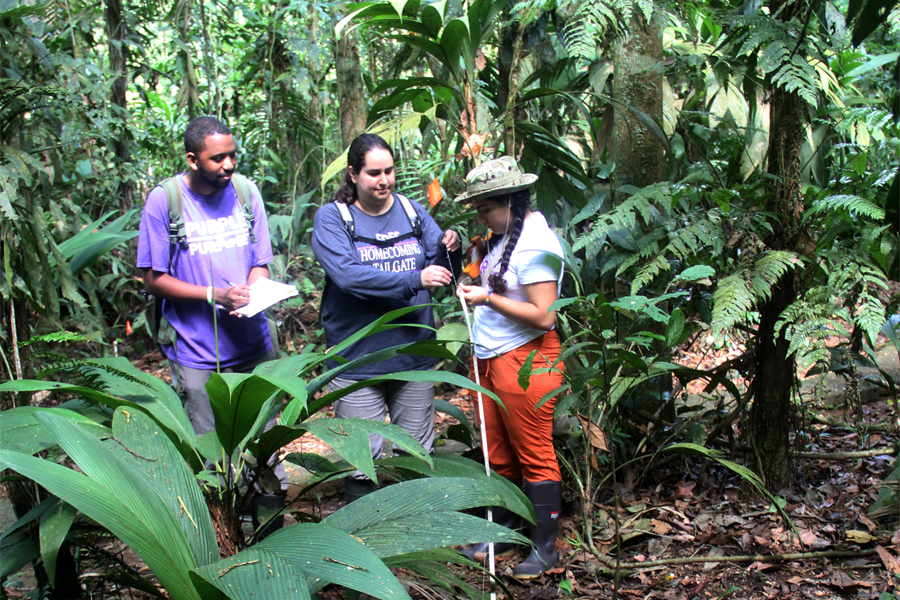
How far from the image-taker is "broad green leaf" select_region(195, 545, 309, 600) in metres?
1.21

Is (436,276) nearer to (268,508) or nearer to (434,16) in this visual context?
(434,16)

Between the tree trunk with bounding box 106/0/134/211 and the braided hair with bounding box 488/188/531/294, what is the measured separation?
323 cm

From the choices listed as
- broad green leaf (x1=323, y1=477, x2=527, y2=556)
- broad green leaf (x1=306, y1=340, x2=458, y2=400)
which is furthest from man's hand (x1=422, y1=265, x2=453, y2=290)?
broad green leaf (x1=323, y1=477, x2=527, y2=556)

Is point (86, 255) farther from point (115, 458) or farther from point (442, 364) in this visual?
point (442, 364)

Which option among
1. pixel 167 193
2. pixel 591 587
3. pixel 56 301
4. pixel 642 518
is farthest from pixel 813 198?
pixel 56 301

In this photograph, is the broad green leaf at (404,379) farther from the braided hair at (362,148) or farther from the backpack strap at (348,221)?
the braided hair at (362,148)

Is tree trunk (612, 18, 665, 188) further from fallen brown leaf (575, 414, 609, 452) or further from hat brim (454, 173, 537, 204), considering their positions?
fallen brown leaf (575, 414, 609, 452)

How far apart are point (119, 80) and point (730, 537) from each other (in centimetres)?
507

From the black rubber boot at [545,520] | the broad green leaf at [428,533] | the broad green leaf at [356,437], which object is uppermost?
the broad green leaf at [356,437]

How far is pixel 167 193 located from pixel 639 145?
2.01m

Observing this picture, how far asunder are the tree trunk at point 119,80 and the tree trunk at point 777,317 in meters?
4.07

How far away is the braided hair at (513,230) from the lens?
2492mm

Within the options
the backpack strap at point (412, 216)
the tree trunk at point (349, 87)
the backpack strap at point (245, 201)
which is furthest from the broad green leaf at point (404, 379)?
the tree trunk at point (349, 87)

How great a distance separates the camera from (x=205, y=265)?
2688 mm
